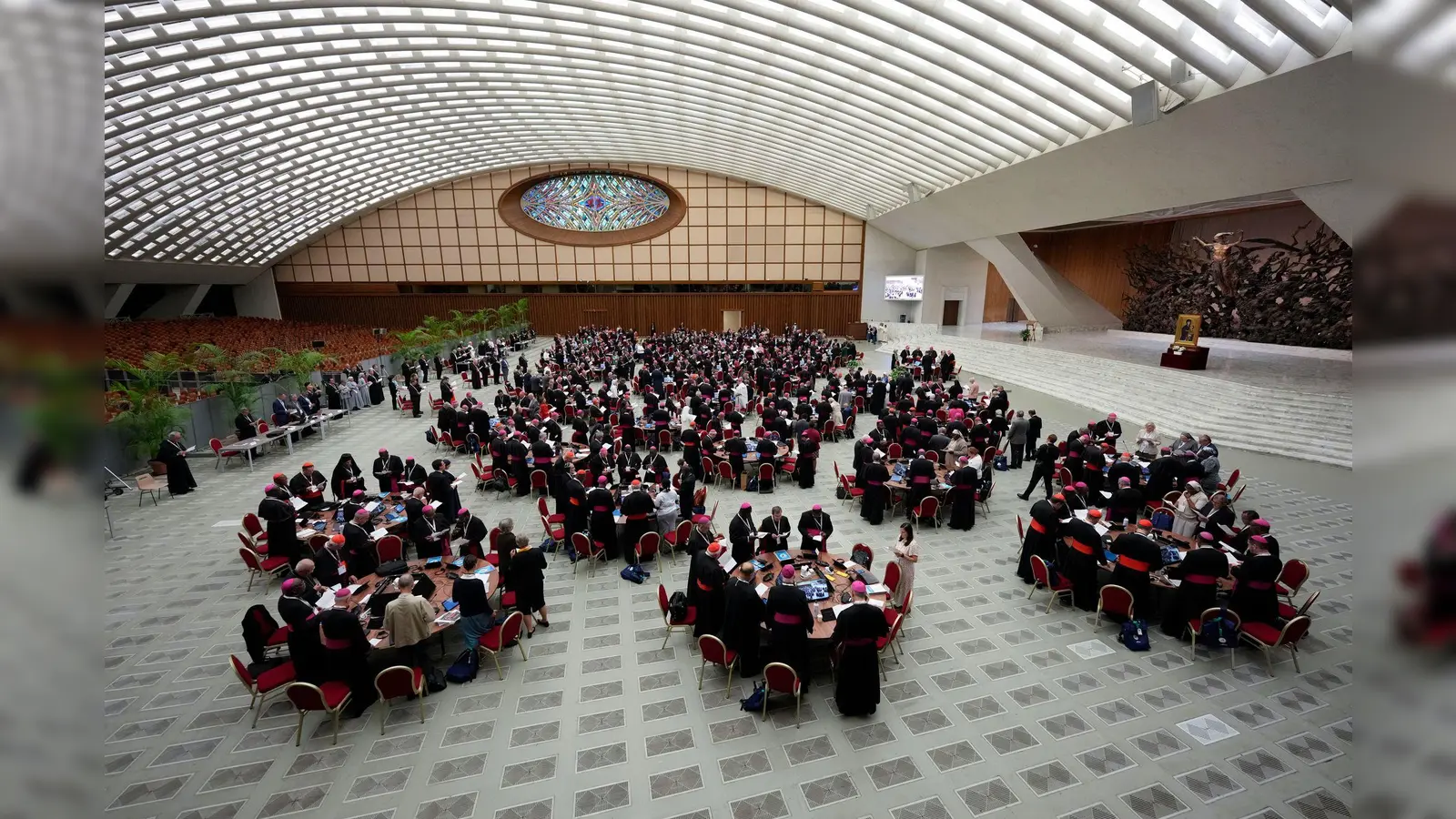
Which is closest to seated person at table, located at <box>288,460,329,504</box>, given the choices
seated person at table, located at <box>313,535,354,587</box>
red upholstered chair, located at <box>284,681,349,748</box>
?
seated person at table, located at <box>313,535,354,587</box>

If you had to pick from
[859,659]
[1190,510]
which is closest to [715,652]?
[859,659]

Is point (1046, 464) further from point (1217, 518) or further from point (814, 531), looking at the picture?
point (814, 531)

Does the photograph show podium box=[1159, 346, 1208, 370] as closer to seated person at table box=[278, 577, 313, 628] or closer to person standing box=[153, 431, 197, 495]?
seated person at table box=[278, 577, 313, 628]

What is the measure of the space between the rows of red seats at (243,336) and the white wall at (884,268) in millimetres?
27611

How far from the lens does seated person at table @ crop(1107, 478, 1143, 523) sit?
29.3 ft

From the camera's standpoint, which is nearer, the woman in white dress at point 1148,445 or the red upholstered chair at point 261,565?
the red upholstered chair at point 261,565

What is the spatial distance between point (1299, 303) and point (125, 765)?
31801 mm

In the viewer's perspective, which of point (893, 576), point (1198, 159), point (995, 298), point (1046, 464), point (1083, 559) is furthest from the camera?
point (995, 298)

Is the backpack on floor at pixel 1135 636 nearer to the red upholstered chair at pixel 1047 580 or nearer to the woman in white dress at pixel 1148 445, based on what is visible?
the red upholstered chair at pixel 1047 580

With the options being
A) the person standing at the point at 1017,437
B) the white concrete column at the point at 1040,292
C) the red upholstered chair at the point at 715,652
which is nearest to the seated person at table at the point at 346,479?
the red upholstered chair at the point at 715,652

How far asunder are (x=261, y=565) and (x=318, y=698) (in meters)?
3.62

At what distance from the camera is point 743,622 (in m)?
6.68

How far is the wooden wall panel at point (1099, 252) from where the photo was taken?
30328 millimetres
